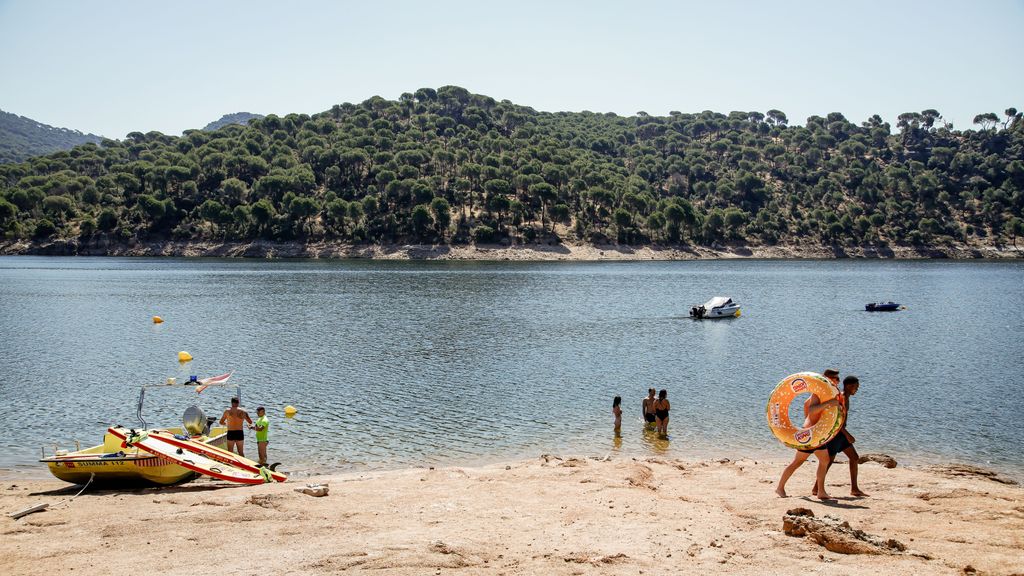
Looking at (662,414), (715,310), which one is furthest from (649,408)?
(715,310)

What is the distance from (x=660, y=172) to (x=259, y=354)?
172 m

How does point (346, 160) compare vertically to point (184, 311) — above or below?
above

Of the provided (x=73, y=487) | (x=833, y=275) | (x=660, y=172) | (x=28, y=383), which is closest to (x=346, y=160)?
(x=660, y=172)

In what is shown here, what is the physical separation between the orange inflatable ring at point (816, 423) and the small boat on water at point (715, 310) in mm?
44482

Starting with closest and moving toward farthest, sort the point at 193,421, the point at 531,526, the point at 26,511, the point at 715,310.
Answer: the point at 531,526 → the point at 26,511 → the point at 193,421 → the point at 715,310

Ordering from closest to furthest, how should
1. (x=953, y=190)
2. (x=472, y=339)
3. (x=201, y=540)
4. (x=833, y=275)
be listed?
(x=201, y=540) → (x=472, y=339) → (x=833, y=275) → (x=953, y=190)

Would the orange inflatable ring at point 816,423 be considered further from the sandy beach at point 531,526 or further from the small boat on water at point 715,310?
the small boat on water at point 715,310

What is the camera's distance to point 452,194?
5945 inches

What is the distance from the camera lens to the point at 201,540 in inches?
481

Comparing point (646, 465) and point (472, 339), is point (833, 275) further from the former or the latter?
point (646, 465)

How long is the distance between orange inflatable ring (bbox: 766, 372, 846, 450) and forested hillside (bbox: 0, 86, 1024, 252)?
121235 mm

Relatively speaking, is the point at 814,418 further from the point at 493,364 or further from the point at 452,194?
the point at 452,194

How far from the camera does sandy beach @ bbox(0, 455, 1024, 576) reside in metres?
10.6

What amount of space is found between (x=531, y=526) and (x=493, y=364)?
76.7 ft
